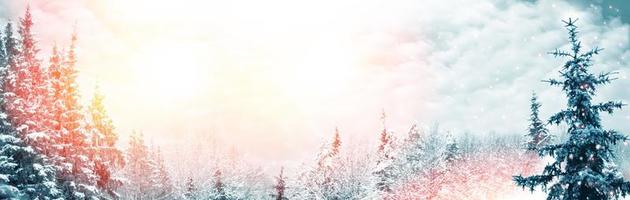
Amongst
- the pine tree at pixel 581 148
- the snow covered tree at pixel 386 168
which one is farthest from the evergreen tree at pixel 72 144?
the snow covered tree at pixel 386 168

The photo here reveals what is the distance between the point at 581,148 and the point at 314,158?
51401 mm

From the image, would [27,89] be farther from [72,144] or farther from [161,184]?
[161,184]

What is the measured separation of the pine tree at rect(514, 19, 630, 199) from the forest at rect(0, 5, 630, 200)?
30 millimetres

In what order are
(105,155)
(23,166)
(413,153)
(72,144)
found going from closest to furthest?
(23,166) < (72,144) < (105,155) < (413,153)

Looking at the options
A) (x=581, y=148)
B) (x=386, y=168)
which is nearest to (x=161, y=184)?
(x=386, y=168)

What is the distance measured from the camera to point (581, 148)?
1711cm

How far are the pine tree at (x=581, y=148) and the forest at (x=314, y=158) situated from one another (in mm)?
30

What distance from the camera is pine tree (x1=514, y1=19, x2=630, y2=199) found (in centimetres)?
1658

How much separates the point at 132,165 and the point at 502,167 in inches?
1997

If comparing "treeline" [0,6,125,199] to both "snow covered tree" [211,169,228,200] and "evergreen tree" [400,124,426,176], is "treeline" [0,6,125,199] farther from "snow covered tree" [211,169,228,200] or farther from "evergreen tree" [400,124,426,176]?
"evergreen tree" [400,124,426,176]

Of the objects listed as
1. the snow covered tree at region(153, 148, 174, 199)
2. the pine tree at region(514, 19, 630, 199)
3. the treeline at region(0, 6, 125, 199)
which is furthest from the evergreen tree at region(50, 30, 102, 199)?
the snow covered tree at region(153, 148, 174, 199)

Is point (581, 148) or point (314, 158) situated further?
point (314, 158)

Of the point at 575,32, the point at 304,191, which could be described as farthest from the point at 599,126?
the point at 304,191

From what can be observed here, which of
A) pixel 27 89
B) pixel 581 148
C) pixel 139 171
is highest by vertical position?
pixel 27 89
